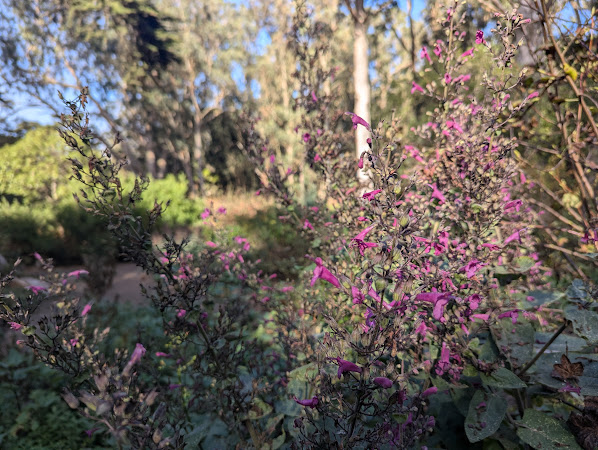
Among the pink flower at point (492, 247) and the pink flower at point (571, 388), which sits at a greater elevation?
the pink flower at point (492, 247)

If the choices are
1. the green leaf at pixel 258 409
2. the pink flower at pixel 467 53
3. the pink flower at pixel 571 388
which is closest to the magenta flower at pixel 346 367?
the green leaf at pixel 258 409

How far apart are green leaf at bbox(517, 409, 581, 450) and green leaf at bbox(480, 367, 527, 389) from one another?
176mm

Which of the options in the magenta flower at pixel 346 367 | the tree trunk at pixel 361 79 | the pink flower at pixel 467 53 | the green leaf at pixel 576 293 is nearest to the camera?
the magenta flower at pixel 346 367

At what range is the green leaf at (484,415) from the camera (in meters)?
1.22

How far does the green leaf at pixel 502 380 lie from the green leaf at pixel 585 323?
0.26m

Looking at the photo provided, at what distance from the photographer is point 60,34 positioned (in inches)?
659

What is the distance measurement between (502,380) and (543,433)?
0.24m

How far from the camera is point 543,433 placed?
1238mm

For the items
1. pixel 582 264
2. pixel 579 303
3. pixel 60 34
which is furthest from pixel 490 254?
pixel 60 34

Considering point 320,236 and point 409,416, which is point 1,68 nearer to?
point 320,236

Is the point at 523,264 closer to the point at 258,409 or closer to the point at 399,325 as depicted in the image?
the point at 399,325

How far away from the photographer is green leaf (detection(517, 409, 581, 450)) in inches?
46.9

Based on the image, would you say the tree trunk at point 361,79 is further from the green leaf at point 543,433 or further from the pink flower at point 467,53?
the green leaf at point 543,433

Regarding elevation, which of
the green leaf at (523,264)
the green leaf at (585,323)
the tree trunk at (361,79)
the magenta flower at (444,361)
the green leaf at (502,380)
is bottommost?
the green leaf at (502,380)
